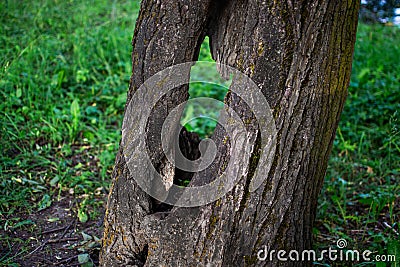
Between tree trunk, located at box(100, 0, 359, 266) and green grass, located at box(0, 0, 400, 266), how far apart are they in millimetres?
756

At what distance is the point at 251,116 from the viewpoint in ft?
7.31

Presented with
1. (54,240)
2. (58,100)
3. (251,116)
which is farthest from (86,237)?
(58,100)

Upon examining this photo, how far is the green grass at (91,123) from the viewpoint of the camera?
10.9ft

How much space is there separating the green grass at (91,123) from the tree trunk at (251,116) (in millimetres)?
756

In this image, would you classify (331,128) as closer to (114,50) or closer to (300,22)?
(300,22)

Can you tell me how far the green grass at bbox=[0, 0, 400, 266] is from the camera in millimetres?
3326

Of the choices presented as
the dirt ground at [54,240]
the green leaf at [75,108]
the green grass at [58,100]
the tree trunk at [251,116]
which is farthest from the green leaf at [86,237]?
the green leaf at [75,108]

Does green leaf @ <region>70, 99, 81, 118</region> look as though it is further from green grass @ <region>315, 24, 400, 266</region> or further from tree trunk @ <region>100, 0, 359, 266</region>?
green grass @ <region>315, 24, 400, 266</region>

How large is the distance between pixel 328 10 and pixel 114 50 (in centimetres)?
346

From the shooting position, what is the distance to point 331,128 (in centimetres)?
239

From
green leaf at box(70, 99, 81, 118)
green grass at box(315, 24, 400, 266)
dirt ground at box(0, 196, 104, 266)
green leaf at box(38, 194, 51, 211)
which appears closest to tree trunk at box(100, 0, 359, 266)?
dirt ground at box(0, 196, 104, 266)

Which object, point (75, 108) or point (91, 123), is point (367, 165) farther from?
point (75, 108)

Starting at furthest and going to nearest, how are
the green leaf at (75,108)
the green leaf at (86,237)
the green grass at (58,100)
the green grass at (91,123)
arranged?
1. the green leaf at (75,108)
2. the green grass at (58,100)
3. the green grass at (91,123)
4. the green leaf at (86,237)

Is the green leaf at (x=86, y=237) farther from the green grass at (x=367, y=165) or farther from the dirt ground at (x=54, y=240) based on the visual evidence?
the green grass at (x=367, y=165)
